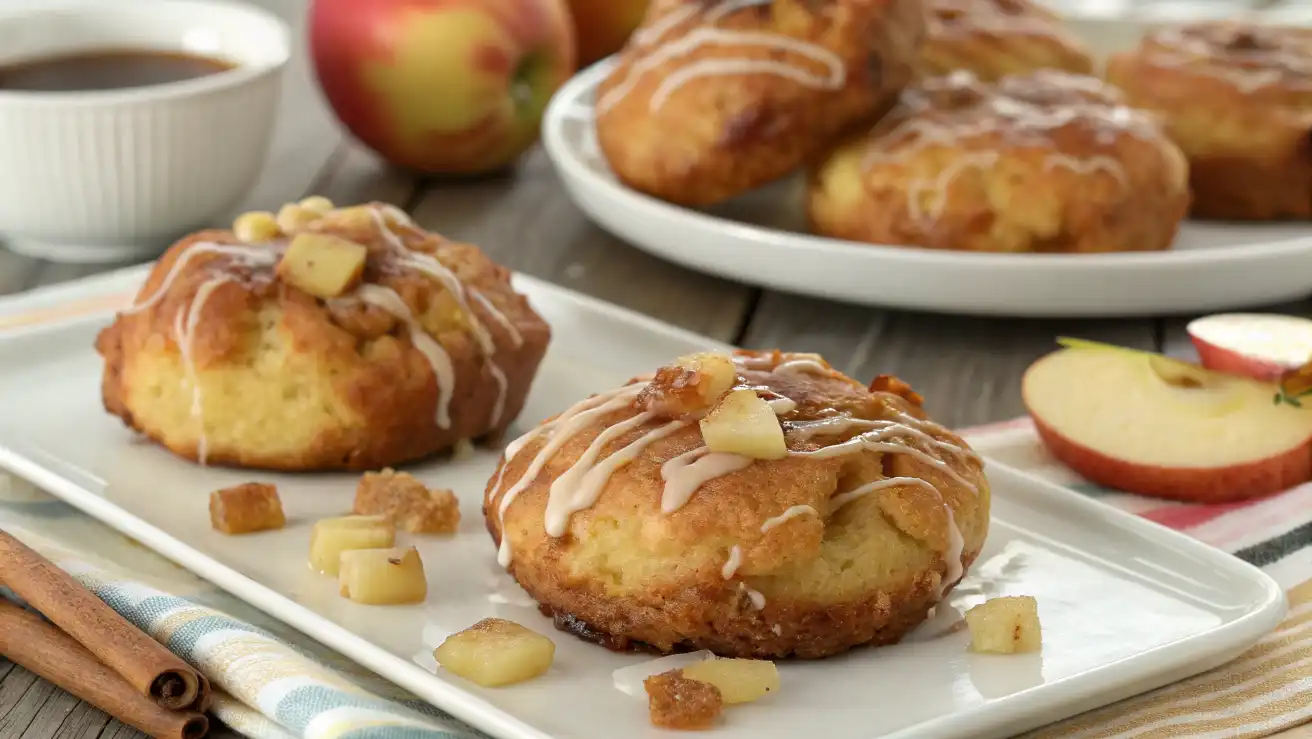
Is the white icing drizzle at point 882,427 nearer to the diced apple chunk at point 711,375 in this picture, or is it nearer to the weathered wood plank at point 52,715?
the diced apple chunk at point 711,375

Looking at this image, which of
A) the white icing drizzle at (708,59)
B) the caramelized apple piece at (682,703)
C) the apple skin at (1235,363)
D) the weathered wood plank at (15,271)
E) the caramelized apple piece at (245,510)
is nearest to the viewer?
the caramelized apple piece at (682,703)

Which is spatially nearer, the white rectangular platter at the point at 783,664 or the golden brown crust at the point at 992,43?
the white rectangular platter at the point at 783,664

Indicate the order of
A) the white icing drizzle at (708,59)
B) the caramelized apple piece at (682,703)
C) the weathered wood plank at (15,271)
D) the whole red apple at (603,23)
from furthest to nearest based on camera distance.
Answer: the whole red apple at (603,23) < the weathered wood plank at (15,271) < the white icing drizzle at (708,59) < the caramelized apple piece at (682,703)

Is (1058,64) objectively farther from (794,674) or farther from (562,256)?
(794,674)

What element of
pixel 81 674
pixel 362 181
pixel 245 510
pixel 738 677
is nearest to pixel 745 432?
pixel 738 677

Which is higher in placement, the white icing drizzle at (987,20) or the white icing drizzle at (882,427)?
the white icing drizzle at (882,427)

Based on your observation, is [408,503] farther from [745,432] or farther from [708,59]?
[708,59]

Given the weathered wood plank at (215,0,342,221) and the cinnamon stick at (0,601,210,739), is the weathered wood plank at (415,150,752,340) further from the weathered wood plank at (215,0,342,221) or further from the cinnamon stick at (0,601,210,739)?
the cinnamon stick at (0,601,210,739)

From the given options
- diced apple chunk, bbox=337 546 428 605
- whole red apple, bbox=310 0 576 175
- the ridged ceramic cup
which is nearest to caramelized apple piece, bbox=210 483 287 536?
diced apple chunk, bbox=337 546 428 605

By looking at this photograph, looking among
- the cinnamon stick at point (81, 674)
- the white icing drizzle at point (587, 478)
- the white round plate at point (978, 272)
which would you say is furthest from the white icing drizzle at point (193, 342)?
the white round plate at point (978, 272)
